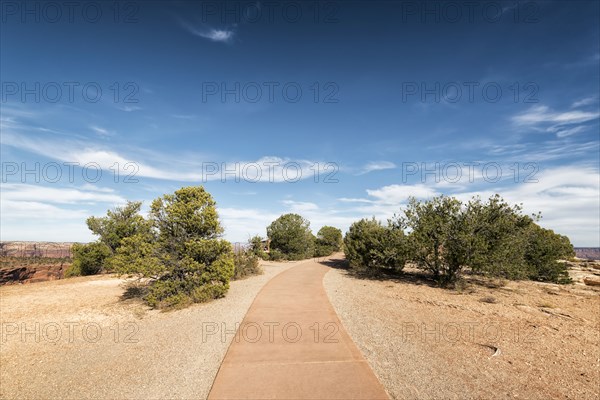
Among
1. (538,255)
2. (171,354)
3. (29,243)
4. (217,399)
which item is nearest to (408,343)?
(217,399)

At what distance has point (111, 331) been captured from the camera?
8820 millimetres

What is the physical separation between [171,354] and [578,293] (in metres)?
19.8

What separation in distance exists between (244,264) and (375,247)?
10342 mm

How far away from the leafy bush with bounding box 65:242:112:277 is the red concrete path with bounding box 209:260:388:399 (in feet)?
73.1

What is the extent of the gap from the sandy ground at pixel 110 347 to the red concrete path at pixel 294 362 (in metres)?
0.50

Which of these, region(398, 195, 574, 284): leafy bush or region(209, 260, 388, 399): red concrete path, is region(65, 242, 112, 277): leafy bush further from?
region(398, 195, 574, 284): leafy bush

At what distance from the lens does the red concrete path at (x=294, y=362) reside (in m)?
5.08

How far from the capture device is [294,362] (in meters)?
6.27

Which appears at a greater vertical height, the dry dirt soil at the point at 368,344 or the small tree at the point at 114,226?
the small tree at the point at 114,226

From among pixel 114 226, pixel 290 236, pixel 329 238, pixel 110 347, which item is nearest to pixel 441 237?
pixel 110 347

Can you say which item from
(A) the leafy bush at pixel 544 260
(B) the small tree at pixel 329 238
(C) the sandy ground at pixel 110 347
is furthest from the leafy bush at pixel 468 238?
(B) the small tree at pixel 329 238

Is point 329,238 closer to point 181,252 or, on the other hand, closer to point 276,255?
point 276,255

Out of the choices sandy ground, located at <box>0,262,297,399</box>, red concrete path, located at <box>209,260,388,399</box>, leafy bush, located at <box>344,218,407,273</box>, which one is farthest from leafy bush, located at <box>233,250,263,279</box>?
red concrete path, located at <box>209,260,388,399</box>

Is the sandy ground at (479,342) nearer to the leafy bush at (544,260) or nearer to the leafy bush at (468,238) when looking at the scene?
the leafy bush at (468,238)
